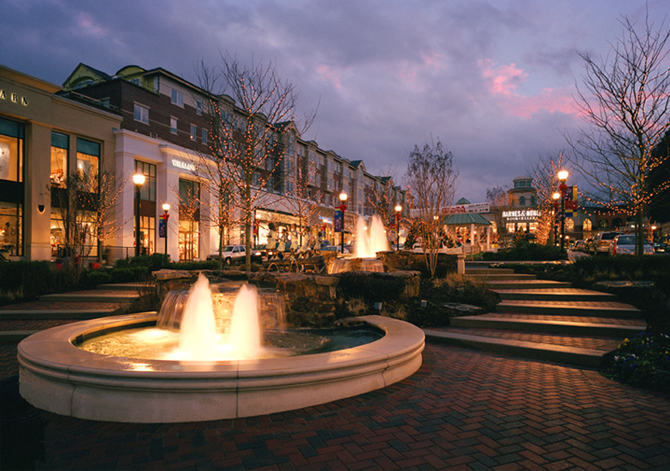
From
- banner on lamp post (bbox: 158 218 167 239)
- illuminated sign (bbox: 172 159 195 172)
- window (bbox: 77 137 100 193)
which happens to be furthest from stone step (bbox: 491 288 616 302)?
illuminated sign (bbox: 172 159 195 172)

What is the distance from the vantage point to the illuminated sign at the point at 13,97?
71.9 feet

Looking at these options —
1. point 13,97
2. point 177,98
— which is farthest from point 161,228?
point 177,98

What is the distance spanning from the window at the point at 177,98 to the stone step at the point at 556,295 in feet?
112

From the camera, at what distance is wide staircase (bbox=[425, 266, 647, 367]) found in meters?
6.62

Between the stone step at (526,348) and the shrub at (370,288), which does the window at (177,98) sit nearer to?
the shrub at (370,288)

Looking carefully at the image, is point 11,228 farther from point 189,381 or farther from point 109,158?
point 189,381

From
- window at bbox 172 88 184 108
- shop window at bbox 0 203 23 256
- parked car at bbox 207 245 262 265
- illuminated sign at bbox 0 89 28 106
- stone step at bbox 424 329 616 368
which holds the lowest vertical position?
stone step at bbox 424 329 616 368

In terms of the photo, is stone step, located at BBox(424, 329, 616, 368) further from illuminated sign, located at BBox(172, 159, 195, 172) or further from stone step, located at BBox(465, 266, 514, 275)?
illuminated sign, located at BBox(172, 159, 195, 172)

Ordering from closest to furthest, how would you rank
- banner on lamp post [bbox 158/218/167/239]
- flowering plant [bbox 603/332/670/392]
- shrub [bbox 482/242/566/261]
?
flowering plant [bbox 603/332/670/392] < shrub [bbox 482/242/566/261] < banner on lamp post [bbox 158/218/167/239]

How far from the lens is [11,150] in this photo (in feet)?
75.9

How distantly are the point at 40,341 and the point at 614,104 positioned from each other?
1733 centimetres

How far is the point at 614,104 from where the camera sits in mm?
12930

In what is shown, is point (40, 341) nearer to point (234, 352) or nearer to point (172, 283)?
point (234, 352)

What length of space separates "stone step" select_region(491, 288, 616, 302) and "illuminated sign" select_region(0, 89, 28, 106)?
2911 centimetres
